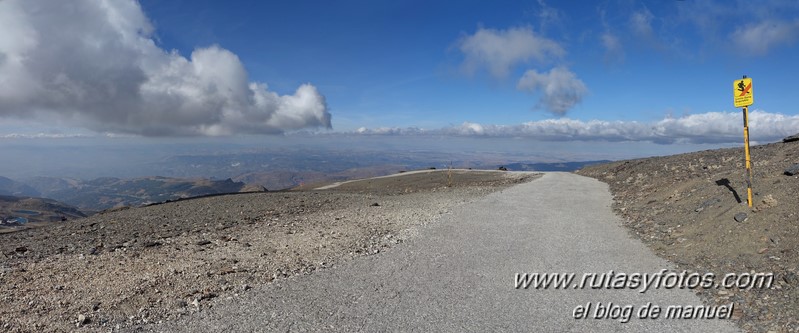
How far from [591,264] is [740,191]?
7.11 metres

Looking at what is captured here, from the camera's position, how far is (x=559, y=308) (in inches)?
256

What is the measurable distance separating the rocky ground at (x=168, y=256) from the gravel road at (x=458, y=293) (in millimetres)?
663

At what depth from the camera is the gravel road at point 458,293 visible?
5832 mm

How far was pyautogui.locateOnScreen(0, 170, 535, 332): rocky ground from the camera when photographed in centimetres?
613

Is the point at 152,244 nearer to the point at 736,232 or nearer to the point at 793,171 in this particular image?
the point at 736,232

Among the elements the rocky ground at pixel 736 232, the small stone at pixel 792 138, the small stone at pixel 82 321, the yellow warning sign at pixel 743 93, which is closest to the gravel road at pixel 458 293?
the rocky ground at pixel 736 232

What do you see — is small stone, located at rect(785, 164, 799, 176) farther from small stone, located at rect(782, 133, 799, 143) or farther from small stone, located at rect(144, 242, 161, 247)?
A: small stone, located at rect(144, 242, 161, 247)

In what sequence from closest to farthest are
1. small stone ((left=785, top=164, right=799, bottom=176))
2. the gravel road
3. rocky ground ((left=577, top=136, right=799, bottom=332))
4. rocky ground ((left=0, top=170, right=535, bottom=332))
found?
1. the gravel road
2. rocky ground ((left=0, top=170, right=535, bottom=332))
3. rocky ground ((left=577, top=136, right=799, bottom=332))
4. small stone ((left=785, top=164, right=799, bottom=176))

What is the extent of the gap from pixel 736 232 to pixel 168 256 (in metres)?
12.5

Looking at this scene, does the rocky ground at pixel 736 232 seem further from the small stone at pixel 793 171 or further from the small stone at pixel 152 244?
the small stone at pixel 152 244

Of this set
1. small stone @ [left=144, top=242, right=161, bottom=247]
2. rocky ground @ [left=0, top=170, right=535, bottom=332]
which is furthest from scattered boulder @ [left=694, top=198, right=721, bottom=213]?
small stone @ [left=144, top=242, right=161, bottom=247]

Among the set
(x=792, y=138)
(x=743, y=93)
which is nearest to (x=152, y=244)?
(x=743, y=93)

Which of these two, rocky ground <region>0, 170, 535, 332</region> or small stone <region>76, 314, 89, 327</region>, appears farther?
rocky ground <region>0, 170, 535, 332</region>

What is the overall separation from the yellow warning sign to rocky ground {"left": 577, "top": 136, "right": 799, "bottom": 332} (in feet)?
7.89
